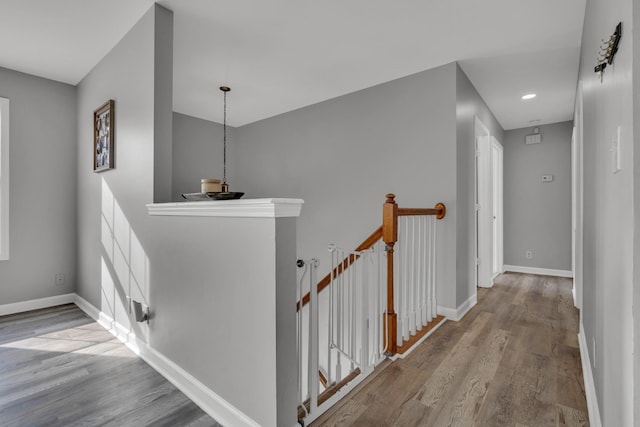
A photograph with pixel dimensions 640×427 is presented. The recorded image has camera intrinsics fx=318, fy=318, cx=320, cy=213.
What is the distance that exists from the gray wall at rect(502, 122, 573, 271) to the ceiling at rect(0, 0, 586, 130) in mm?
1367

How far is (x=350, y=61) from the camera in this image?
3092 millimetres

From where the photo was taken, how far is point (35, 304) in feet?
11.3

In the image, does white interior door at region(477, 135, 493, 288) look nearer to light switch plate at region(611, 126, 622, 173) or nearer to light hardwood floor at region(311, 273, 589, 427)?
light hardwood floor at region(311, 273, 589, 427)

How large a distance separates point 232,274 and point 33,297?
331 cm

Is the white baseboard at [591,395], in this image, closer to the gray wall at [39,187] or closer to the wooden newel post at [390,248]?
the wooden newel post at [390,248]

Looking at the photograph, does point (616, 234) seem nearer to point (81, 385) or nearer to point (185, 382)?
point (185, 382)

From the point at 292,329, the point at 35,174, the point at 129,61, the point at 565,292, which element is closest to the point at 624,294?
the point at 292,329

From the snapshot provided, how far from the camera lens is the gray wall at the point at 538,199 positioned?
16.1 ft

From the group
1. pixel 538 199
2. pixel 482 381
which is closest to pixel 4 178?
pixel 482 381

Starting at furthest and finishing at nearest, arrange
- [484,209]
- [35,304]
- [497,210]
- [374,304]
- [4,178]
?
[497,210]
[484,209]
[35,304]
[4,178]
[374,304]

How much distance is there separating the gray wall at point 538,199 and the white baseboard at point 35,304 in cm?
632

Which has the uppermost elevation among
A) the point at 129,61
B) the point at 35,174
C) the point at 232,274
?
the point at 129,61

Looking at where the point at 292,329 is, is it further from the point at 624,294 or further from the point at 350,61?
the point at 350,61

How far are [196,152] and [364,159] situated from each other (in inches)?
115
